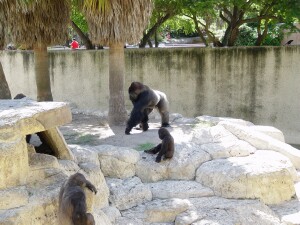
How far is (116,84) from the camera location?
11359mm

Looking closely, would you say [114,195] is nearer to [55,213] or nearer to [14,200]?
[55,213]

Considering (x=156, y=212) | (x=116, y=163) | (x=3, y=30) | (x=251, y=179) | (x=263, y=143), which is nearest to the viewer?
(x=156, y=212)

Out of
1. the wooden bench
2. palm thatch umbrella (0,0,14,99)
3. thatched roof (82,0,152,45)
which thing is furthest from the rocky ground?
palm thatch umbrella (0,0,14,99)

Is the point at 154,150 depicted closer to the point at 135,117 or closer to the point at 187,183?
the point at 187,183

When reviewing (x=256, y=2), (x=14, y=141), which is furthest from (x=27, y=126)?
(x=256, y=2)

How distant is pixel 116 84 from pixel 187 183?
377 centimetres

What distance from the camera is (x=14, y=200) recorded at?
5906 mm

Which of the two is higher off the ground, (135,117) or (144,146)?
(135,117)

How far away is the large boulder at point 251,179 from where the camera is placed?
26.9 feet

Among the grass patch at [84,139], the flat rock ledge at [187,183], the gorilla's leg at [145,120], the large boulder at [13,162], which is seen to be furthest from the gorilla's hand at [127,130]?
the large boulder at [13,162]

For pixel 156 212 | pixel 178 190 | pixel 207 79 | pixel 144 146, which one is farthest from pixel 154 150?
pixel 207 79

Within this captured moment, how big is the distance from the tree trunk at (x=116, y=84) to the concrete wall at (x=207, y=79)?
4.11 meters

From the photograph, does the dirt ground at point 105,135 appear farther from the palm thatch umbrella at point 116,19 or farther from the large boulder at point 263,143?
the palm thatch umbrella at point 116,19

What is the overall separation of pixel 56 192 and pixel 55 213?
0.28 metres
